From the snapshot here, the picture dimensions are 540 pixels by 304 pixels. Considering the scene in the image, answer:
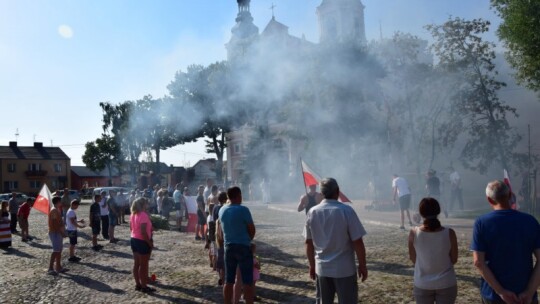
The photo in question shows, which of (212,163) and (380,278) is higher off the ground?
(212,163)

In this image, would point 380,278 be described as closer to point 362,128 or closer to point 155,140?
point 362,128

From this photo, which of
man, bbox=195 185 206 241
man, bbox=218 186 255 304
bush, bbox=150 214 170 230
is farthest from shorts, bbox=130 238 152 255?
bush, bbox=150 214 170 230

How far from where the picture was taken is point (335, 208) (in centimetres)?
436

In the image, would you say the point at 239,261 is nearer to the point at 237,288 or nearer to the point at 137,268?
the point at 237,288

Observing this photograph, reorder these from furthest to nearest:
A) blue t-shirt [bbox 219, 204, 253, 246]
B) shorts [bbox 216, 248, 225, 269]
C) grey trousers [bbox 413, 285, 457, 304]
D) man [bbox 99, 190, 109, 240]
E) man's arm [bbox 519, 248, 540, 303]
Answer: man [bbox 99, 190, 109, 240]
shorts [bbox 216, 248, 225, 269]
blue t-shirt [bbox 219, 204, 253, 246]
grey trousers [bbox 413, 285, 457, 304]
man's arm [bbox 519, 248, 540, 303]

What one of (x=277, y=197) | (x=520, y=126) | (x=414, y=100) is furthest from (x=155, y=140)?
(x=520, y=126)

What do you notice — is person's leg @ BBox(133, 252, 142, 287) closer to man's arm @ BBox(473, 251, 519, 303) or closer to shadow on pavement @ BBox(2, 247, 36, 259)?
man's arm @ BBox(473, 251, 519, 303)

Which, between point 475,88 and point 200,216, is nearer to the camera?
point 200,216

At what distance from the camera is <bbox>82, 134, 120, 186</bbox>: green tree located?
54.8 m

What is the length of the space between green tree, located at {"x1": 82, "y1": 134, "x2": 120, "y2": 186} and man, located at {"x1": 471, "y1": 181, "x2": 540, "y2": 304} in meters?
54.9

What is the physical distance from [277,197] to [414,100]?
494 inches

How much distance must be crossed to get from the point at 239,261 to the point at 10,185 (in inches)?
2539

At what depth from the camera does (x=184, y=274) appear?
343 inches

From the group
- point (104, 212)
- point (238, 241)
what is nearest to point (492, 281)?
point (238, 241)
